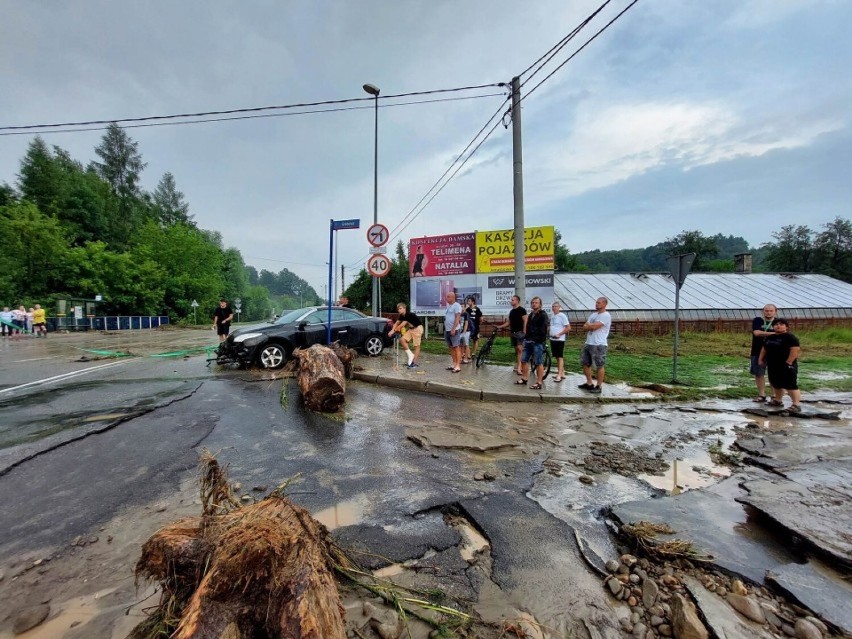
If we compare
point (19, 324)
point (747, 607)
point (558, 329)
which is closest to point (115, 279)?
point (19, 324)

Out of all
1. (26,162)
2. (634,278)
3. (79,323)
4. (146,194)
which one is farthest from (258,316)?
(634,278)

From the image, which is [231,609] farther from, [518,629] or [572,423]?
[572,423]

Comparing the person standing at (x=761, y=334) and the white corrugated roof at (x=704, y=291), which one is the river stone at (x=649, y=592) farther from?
the white corrugated roof at (x=704, y=291)

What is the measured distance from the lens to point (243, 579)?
1.61 m

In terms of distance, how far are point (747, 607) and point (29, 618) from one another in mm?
3662

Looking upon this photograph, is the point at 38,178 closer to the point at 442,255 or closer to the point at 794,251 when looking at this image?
the point at 442,255

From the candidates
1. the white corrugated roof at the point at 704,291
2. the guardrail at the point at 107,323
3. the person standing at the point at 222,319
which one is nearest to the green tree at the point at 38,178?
the guardrail at the point at 107,323

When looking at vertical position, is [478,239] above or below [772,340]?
above

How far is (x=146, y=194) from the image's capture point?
172ft

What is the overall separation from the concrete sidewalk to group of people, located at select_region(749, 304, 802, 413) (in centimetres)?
174

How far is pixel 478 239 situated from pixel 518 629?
15.5 meters

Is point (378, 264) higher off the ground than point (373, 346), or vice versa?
point (378, 264)

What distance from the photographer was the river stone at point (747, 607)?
1.90 metres

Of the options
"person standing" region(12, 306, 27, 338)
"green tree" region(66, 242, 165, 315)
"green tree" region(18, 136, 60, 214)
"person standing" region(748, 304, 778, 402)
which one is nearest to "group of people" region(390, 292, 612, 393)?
"person standing" region(748, 304, 778, 402)
